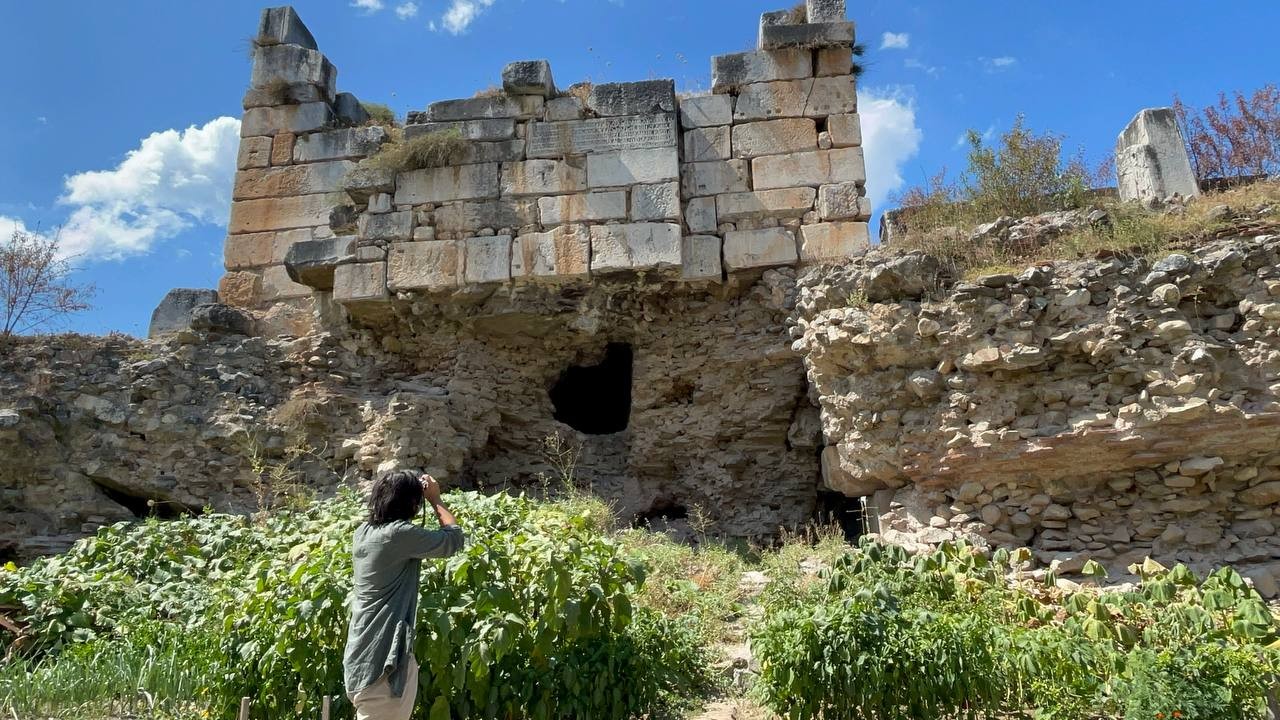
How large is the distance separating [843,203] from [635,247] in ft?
6.98

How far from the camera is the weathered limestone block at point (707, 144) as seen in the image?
28.8 ft

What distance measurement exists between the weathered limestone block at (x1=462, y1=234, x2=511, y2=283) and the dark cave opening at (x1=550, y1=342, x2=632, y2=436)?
1930 mm

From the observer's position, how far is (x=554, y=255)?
8.30 m

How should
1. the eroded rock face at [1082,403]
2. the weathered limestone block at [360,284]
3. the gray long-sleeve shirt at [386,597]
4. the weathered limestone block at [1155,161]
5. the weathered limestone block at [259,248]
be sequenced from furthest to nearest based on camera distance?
the weathered limestone block at [259,248], the weathered limestone block at [360,284], the weathered limestone block at [1155,161], the eroded rock face at [1082,403], the gray long-sleeve shirt at [386,597]

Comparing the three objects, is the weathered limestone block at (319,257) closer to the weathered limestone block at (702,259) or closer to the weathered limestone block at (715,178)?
the weathered limestone block at (702,259)

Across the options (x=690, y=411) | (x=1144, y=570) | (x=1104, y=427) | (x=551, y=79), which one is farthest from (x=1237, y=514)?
(x=551, y=79)

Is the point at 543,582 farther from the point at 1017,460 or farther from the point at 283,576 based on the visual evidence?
the point at 1017,460

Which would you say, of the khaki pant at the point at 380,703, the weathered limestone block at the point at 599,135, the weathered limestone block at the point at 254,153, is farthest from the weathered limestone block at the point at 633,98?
the khaki pant at the point at 380,703

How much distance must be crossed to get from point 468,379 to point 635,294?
1872 millimetres

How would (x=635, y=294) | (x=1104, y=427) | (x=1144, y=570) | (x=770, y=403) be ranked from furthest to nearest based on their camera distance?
(x=635, y=294) < (x=770, y=403) < (x=1104, y=427) < (x=1144, y=570)

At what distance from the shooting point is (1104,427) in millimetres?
5652

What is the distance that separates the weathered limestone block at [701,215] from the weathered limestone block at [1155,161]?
3.75 m

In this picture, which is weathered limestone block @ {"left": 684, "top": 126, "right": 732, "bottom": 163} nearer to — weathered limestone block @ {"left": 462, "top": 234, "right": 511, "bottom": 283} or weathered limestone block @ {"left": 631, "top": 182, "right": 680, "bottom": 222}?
weathered limestone block @ {"left": 631, "top": 182, "right": 680, "bottom": 222}

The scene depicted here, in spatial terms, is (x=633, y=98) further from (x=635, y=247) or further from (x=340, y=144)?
(x=340, y=144)
